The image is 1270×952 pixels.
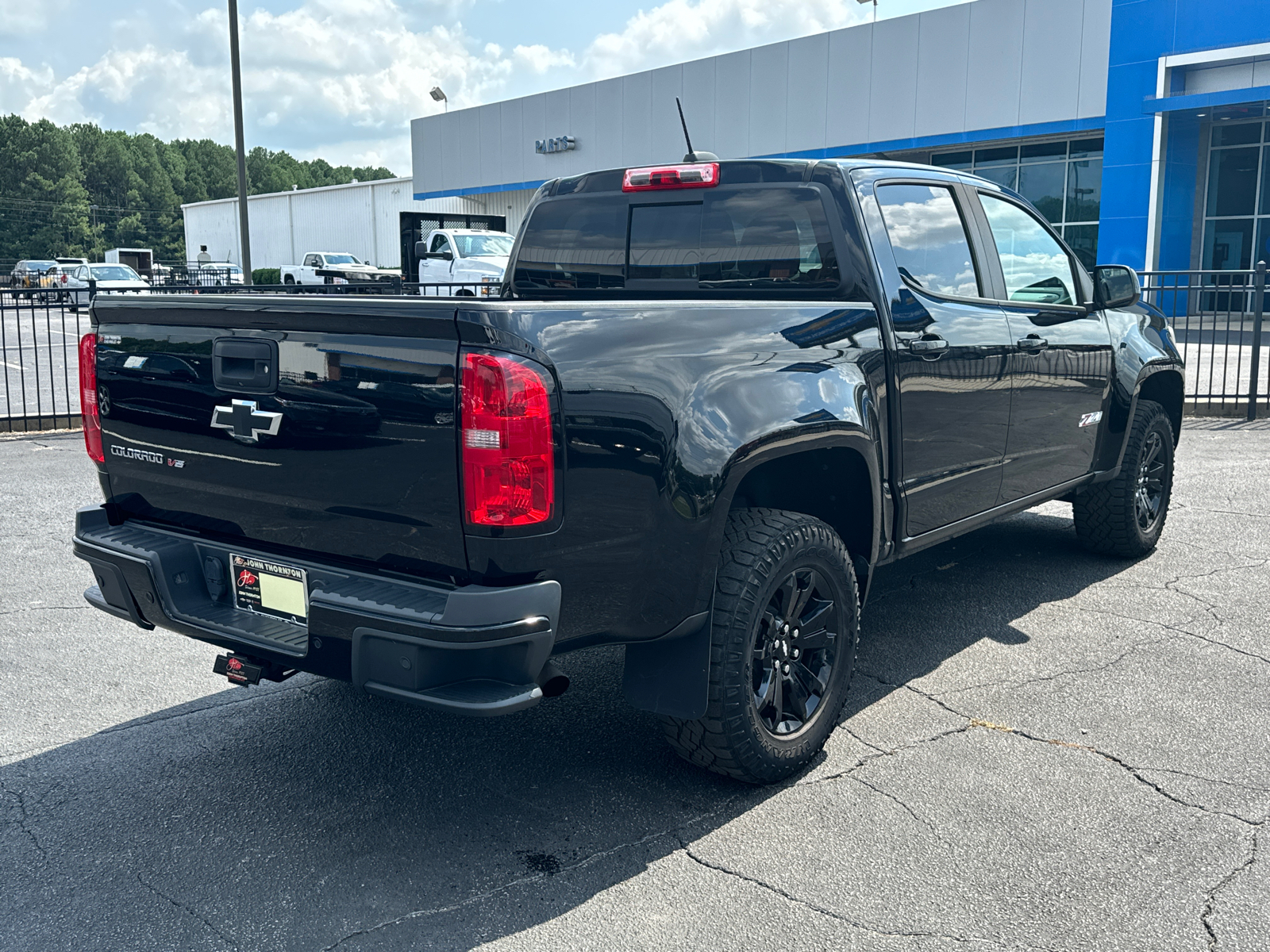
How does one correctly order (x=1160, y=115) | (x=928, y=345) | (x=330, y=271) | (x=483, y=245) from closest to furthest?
(x=928, y=345) → (x=483, y=245) → (x=1160, y=115) → (x=330, y=271)

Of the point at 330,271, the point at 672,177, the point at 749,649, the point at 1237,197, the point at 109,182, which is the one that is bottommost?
the point at 749,649

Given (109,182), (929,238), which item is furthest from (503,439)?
(109,182)

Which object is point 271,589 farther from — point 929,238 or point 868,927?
point 929,238

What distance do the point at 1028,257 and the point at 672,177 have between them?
1.78m

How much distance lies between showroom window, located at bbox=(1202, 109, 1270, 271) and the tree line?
98.1 metres

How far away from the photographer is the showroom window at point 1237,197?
88.4ft

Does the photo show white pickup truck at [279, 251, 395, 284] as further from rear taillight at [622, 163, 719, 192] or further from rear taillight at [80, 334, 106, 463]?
rear taillight at [80, 334, 106, 463]

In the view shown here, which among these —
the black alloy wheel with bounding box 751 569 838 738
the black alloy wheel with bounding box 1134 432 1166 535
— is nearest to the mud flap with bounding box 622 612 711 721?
the black alloy wheel with bounding box 751 569 838 738

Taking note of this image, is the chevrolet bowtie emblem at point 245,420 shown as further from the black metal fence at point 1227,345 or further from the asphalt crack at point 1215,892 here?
the black metal fence at point 1227,345

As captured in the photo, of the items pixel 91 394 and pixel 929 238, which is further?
pixel 929 238

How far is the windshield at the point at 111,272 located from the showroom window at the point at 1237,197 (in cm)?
3164

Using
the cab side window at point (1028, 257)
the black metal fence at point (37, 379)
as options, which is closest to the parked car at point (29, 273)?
the black metal fence at point (37, 379)

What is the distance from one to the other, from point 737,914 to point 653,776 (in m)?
0.85

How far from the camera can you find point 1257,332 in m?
11.7
